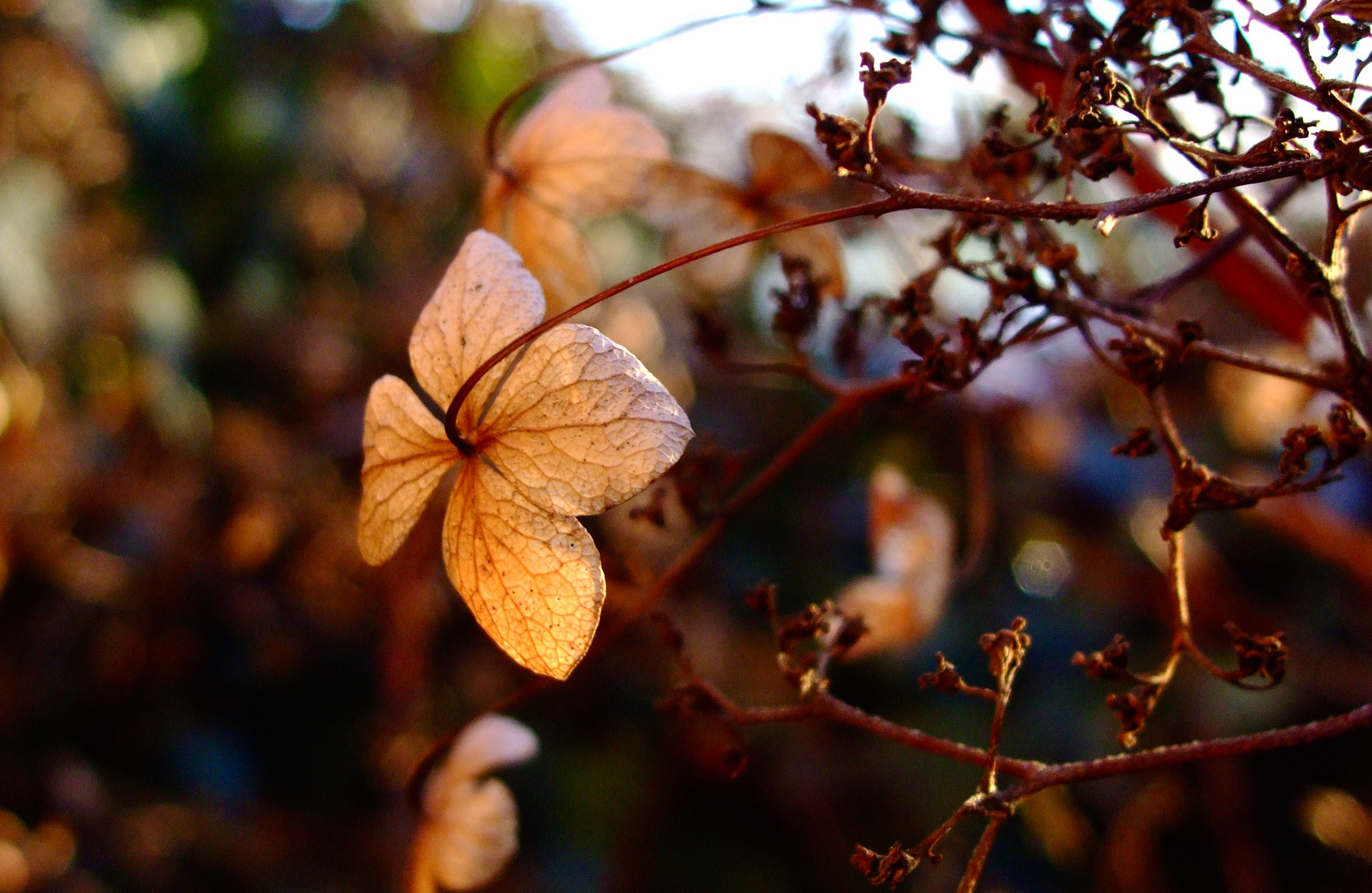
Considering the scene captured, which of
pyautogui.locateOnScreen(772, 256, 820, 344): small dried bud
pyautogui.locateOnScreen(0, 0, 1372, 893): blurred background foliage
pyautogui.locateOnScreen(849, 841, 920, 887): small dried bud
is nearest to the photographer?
pyautogui.locateOnScreen(849, 841, 920, 887): small dried bud

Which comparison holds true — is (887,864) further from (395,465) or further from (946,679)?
(395,465)

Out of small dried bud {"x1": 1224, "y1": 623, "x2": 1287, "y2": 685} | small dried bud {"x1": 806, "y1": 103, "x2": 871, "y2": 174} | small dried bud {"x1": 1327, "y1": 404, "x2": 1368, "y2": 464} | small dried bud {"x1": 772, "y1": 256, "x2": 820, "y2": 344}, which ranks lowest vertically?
small dried bud {"x1": 1224, "y1": 623, "x2": 1287, "y2": 685}

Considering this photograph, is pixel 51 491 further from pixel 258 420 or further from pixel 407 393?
pixel 407 393

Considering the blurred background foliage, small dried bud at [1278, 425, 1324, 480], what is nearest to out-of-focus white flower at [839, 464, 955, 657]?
small dried bud at [1278, 425, 1324, 480]

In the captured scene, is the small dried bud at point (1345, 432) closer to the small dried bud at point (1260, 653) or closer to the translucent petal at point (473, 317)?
the small dried bud at point (1260, 653)

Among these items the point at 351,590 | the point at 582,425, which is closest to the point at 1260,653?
the point at 582,425

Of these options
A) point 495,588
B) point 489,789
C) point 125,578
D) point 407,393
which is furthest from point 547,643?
point 125,578

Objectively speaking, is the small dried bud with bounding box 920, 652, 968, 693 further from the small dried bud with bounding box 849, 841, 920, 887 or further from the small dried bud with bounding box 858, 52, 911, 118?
the small dried bud with bounding box 858, 52, 911, 118

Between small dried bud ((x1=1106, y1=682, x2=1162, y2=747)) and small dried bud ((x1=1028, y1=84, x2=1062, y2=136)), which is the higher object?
small dried bud ((x1=1028, y1=84, x2=1062, y2=136))
